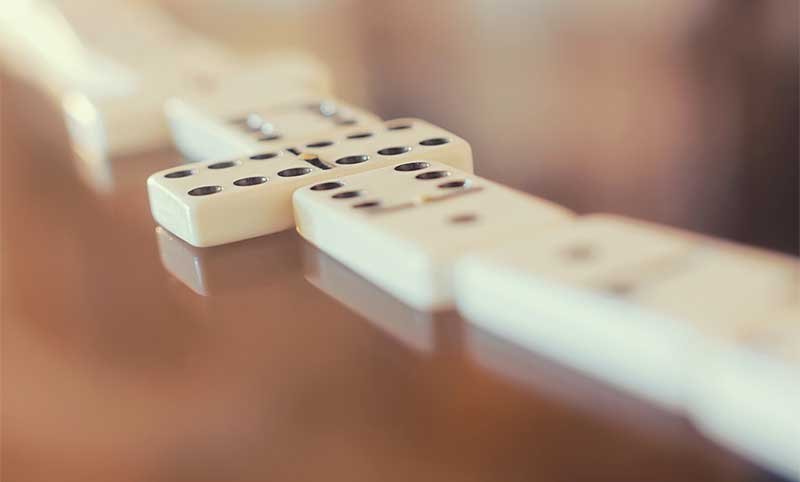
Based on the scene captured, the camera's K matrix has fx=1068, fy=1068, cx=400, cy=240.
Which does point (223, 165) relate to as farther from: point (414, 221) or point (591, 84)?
point (591, 84)

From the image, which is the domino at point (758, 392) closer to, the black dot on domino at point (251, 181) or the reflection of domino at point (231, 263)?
the reflection of domino at point (231, 263)

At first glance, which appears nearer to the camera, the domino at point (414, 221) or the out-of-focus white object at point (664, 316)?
the out-of-focus white object at point (664, 316)

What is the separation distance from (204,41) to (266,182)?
97 cm

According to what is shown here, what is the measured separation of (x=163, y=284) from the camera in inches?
33.8

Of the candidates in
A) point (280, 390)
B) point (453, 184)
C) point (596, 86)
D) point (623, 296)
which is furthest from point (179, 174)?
point (596, 86)

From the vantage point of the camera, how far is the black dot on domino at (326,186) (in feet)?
2.94

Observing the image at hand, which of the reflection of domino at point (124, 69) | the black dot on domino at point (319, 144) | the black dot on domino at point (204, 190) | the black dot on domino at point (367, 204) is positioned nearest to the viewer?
the black dot on domino at point (367, 204)

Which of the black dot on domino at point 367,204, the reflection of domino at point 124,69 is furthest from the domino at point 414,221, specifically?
the reflection of domino at point 124,69

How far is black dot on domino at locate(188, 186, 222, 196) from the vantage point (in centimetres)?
93

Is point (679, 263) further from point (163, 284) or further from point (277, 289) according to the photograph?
point (163, 284)

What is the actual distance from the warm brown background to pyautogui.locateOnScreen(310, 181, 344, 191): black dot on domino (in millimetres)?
48

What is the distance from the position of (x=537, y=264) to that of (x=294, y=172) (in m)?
0.36

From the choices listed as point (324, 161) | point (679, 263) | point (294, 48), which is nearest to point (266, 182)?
point (324, 161)

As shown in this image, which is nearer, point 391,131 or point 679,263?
point 679,263
